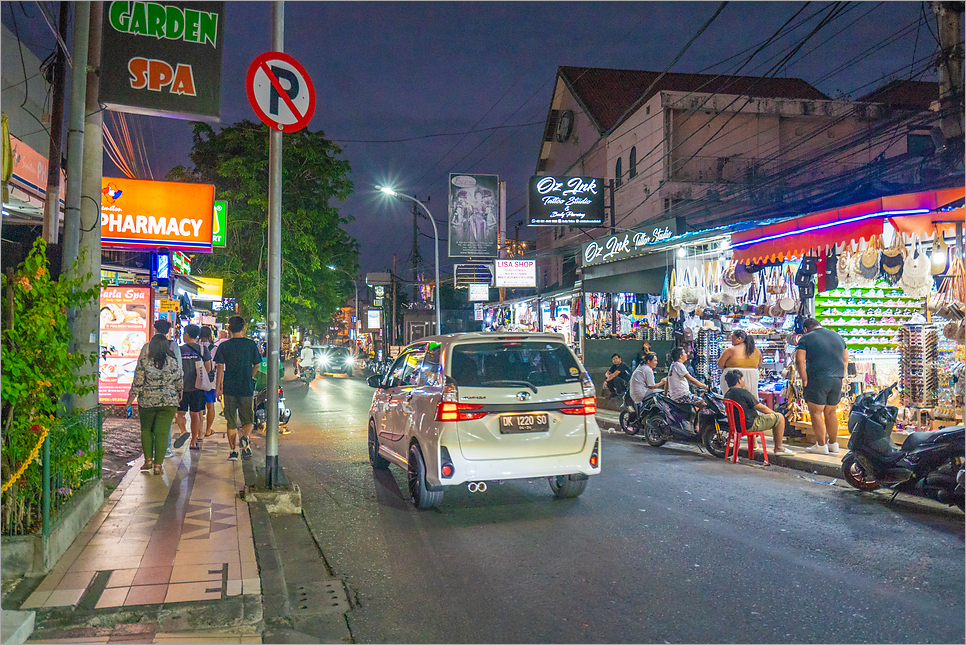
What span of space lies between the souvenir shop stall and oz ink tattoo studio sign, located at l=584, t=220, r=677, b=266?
7.83 feet

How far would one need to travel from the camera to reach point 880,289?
39.5ft

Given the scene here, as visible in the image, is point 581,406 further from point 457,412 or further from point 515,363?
point 457,412

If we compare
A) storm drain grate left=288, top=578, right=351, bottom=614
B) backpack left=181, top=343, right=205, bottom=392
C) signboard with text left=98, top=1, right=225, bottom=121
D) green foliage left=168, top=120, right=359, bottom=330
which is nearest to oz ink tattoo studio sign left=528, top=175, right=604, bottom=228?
green foliage left=168, top=120, right=359, bottom=330

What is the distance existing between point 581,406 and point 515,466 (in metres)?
0.95

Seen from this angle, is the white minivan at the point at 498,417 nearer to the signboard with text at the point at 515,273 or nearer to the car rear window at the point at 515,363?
the car rear window at the point at 515,363

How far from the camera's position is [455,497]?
816 centimetres

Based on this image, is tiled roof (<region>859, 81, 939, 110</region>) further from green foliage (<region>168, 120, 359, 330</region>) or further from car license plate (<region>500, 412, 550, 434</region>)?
car license plate (<region>500, 412, 550, 434</region>)

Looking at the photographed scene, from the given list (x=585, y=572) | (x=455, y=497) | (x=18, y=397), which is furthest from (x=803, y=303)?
(x=18, y=397)

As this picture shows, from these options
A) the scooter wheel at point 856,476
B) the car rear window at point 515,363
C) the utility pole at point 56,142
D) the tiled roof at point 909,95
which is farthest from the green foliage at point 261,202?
the tiled roof at point 909,95

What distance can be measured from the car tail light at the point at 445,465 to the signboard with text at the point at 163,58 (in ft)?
15.9

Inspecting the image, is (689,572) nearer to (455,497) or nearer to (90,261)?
(455,497)

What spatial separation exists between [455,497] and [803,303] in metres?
7.42

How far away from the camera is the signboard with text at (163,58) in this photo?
25.8 feet

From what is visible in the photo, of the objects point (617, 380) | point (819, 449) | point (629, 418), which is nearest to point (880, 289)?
point (819, 449)
